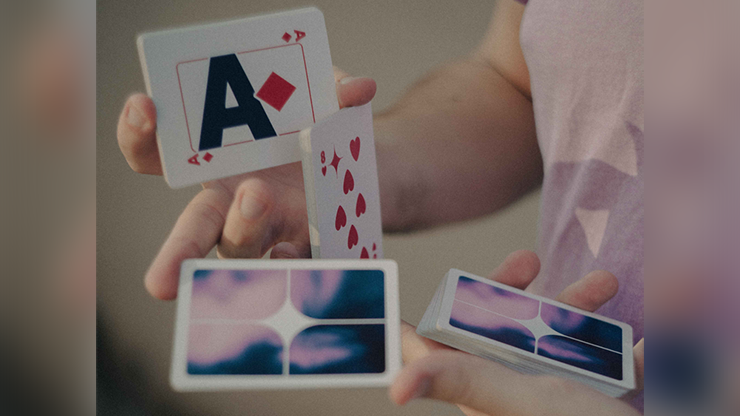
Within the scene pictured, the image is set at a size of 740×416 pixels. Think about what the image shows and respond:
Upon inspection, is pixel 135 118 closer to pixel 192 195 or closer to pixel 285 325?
pixel 285 325

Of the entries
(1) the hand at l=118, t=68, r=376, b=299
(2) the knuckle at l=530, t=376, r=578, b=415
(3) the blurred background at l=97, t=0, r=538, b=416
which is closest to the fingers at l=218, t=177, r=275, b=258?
(1) the hand at l=118, t=68, r=376, b=299

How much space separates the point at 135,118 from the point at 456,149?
799 millimetres

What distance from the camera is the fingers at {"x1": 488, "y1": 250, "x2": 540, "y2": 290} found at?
93cm

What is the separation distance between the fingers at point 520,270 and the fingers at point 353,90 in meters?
0.41

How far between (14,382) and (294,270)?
34 cm

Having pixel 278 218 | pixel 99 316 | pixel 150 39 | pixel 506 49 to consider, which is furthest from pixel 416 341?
pixel 99 316

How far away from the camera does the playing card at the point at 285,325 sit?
0.65m

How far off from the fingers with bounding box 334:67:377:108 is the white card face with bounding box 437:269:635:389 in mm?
374

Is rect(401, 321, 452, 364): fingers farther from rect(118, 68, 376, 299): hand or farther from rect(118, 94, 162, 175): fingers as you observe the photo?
rect(118, 94, 162, 175): fingers

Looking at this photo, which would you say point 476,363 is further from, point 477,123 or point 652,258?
point 477,123

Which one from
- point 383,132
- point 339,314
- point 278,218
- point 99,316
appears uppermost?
point 383,132

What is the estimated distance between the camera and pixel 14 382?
22.7 inches

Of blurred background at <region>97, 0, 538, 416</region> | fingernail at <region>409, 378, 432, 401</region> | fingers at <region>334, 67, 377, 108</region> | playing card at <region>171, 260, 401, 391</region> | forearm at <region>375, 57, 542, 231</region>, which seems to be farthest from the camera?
blurred background at <region>97, 0, 538, 416</region>

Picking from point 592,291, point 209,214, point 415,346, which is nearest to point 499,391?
point 415,346
